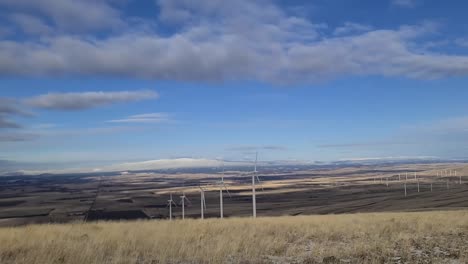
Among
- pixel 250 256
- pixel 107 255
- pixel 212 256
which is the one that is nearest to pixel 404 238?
pixel 250 256

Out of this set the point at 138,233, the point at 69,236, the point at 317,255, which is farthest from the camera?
the point at 138,233

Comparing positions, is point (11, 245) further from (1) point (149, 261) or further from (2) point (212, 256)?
(2) point (212, 256)

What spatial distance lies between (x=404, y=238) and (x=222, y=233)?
6.77 metres

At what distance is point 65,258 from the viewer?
11.0 m

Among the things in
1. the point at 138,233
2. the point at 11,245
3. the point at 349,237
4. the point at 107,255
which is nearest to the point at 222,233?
the point at 138,233

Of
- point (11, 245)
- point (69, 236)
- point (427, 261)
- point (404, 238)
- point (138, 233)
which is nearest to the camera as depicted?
point (427, 261)

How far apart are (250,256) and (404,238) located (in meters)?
5.97

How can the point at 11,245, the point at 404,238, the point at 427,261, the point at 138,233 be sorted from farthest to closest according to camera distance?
the point at 138,233, the point at 404,238, the point at 11,245, the point at 427,261

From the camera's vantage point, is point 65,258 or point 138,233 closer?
point 65,258

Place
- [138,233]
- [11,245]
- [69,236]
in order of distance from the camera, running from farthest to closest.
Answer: [138,233], [69,236], [11,245]

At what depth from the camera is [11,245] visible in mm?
13352

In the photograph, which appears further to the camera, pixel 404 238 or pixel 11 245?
pixel 404 238

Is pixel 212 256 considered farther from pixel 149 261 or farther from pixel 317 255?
pixel 317 255

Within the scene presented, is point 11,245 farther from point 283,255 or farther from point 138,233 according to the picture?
point 283,255
